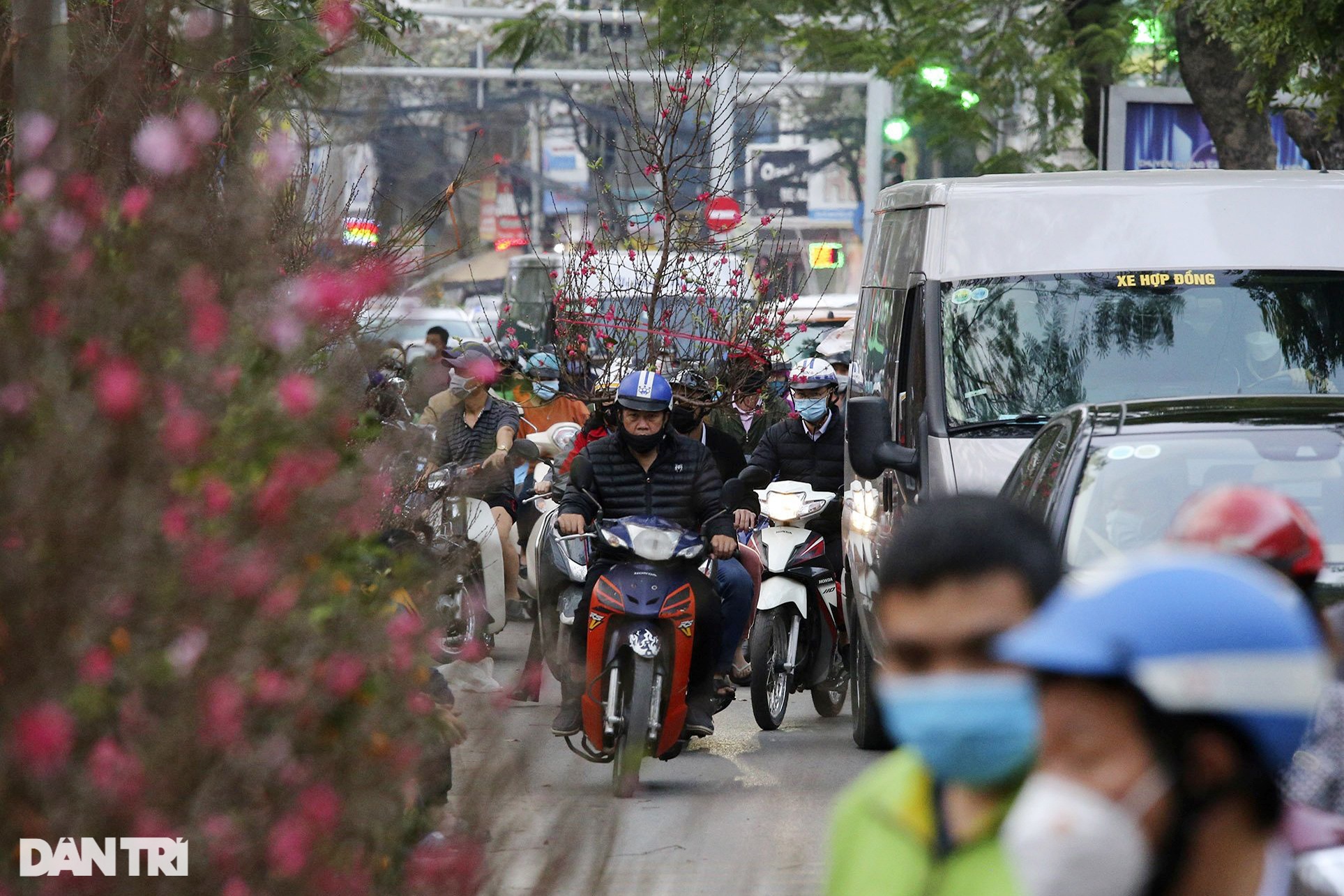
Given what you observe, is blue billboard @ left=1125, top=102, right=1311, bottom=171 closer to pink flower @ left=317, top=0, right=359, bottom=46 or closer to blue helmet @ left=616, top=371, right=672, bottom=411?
blue helmet @ left=616, top=371, right=672, bottom=411

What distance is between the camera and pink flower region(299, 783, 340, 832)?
2783 millimetres

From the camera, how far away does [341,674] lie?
297cm

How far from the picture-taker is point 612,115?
42.4 m

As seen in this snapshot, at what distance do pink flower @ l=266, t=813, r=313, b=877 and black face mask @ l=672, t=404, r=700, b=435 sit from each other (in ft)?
28.8

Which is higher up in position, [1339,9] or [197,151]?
[1339,9]

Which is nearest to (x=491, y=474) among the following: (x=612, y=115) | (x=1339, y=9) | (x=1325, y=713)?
(x=1325, y=713)

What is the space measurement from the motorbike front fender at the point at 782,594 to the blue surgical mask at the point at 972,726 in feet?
25.9

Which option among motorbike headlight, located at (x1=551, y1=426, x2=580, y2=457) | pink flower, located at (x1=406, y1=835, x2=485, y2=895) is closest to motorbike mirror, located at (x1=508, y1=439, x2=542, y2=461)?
motorbike headlight, located at (x1=551, y1=426, x2=580, y2=457)

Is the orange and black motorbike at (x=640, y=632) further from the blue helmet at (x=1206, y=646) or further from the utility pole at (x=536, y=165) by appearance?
the utility pole at (x=536, y=165)

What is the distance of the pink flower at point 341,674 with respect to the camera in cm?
296

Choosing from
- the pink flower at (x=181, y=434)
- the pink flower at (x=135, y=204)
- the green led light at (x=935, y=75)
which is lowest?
the pink flower at (x=181, y=434)

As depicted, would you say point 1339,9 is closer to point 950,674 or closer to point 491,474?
point 491,474

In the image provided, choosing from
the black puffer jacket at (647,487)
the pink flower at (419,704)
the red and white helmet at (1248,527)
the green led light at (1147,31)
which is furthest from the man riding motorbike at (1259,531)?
the green led light at (1147,31)

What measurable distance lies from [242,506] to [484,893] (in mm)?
834
